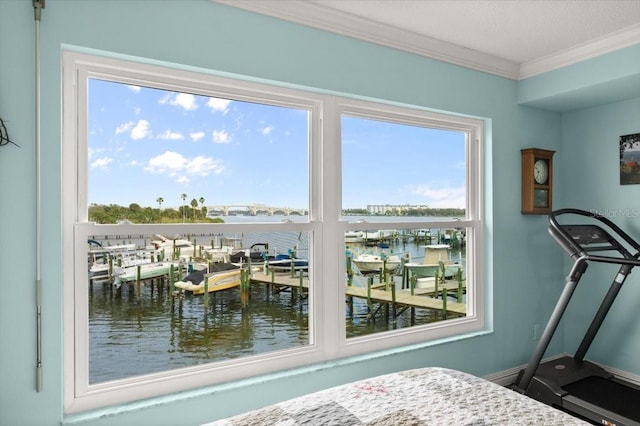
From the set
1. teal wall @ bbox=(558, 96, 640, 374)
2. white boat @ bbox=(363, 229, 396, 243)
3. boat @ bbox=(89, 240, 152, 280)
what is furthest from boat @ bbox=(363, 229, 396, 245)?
teal wall @ bbox=(558, 96, 640, 374)

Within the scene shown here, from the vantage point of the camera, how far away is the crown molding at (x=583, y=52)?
102 inches

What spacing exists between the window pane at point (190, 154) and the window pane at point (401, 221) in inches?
15.9

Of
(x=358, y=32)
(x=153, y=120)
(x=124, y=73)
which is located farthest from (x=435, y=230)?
(x=124, y=73)

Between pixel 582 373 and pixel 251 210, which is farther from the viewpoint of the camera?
pixel 582 373

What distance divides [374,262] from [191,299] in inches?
46.6

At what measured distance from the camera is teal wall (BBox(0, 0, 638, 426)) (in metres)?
1.66

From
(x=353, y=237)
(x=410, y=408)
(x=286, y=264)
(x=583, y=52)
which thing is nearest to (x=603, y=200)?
(x=583, y=52)

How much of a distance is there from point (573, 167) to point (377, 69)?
2103 mm

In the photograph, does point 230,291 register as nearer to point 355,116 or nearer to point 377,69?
point 355,116

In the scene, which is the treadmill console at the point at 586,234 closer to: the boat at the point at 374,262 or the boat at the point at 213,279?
the boat at the point at 374,262

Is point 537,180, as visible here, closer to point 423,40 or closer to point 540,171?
point 540,171

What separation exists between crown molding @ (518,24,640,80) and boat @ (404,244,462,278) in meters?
1.47

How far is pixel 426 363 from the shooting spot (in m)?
2.79

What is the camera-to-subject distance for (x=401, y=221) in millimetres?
2844
